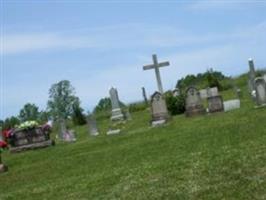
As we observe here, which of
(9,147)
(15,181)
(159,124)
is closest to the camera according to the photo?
(15,181)

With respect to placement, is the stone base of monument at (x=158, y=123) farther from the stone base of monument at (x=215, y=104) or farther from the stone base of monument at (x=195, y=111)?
the stone base of monument at (x=215, y=104)

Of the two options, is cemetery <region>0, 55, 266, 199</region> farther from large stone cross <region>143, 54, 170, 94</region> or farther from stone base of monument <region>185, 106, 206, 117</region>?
large stone cross <region>143, 54, 170, 94</region>

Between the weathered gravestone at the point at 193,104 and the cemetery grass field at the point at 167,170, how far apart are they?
18.2 feet

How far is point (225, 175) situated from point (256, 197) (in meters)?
1.68

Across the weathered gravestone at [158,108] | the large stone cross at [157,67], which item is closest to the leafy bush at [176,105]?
the large stone cross at [157,67]

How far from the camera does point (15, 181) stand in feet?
48.2

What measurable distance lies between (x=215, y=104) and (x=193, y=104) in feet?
3.64

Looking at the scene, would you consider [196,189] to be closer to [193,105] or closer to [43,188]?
[43,188]

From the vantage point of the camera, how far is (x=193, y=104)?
2544 centimetres

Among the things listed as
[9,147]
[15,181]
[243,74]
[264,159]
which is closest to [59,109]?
[243,74]

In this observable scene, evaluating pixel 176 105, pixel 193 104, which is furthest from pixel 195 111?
pixel 176 105

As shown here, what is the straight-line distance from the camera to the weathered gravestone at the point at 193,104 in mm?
25266

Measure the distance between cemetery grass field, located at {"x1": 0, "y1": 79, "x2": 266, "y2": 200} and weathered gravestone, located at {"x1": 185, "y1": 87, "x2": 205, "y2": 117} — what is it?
5.55 m

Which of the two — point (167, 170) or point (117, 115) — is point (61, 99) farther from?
point (167, 170)
